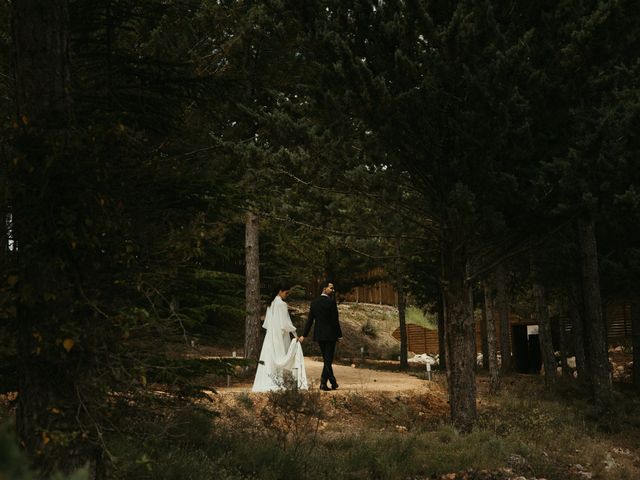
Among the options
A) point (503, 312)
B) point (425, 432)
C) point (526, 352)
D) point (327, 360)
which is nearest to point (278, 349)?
point (327, 360)

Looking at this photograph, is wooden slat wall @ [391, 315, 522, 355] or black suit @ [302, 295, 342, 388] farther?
wooden slat wall @ [391, 315, 522, 355]

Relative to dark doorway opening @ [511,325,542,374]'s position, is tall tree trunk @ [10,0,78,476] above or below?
above

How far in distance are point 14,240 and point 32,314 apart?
0.62 m

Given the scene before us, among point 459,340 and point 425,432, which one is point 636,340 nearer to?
point 459,340

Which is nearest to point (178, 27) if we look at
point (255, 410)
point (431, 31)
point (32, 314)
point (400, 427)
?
point (431, 31)

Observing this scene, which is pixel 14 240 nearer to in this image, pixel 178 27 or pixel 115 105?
pixel 115 105

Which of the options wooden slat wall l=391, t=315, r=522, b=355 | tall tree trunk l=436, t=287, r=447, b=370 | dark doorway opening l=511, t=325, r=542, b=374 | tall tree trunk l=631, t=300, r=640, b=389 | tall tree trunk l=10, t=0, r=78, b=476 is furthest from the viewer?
wooden slat wall l=391, t=315, r=522, b=355

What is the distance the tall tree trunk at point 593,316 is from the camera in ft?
49.9

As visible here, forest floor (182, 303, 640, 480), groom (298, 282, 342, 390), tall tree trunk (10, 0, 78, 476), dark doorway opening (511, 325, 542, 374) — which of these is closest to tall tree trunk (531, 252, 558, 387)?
forest floor (182, 303, 640, 480)

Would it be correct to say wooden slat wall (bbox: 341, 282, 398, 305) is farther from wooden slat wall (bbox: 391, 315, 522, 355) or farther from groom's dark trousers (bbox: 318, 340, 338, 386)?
groom's dark trousers (bbox: 318, 340, 338, 386)

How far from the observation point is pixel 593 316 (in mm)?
15352

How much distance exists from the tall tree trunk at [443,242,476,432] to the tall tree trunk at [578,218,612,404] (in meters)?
4.12

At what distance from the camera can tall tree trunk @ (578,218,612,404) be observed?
15195 mm

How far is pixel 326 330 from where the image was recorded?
14.9 meters
